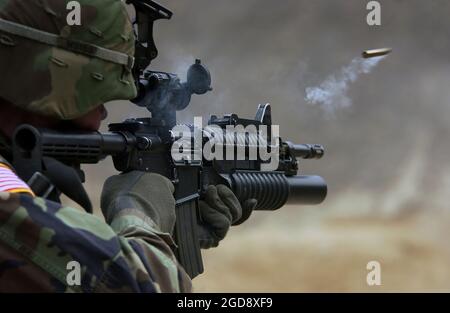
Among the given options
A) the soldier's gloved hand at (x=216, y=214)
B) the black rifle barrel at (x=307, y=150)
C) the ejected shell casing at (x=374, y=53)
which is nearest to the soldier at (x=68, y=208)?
the soldier's gloved hand at (x=216, y=214)

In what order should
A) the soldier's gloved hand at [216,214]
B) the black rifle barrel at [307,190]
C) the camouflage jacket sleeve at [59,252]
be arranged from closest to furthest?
the camouflage jacket sleeve at [59,252]
the soldier's gloved hand at [216,214]
the black rifle barrel at [307,190]

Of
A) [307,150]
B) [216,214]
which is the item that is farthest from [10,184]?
[307,150]

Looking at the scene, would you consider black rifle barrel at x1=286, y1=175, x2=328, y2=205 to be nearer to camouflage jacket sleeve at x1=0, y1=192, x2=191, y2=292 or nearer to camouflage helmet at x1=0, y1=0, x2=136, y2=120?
camouflage helmet at x1=0, y1=0, x2=136, y2=120

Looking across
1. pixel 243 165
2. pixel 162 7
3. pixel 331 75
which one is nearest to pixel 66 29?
pixel 162 7

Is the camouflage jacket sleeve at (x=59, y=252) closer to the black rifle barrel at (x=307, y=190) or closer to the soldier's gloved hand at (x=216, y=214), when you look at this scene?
the soldier's gloved hand at (x=216, y=214)

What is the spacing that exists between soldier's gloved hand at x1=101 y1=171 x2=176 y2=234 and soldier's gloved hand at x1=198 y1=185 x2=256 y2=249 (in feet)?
2.11

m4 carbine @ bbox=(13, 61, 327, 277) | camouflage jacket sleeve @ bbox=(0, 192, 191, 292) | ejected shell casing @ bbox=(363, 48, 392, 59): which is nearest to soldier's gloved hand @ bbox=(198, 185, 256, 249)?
m4 carbine @ bbox=(13, 61, 327, 277)

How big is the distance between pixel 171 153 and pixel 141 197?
73 cm

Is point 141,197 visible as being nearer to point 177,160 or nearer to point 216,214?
point 177,160

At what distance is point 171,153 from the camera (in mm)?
3199

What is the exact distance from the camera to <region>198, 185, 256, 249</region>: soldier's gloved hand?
3.39m

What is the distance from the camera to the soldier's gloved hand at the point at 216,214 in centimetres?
339

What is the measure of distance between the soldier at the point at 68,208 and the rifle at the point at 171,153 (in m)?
0.09
